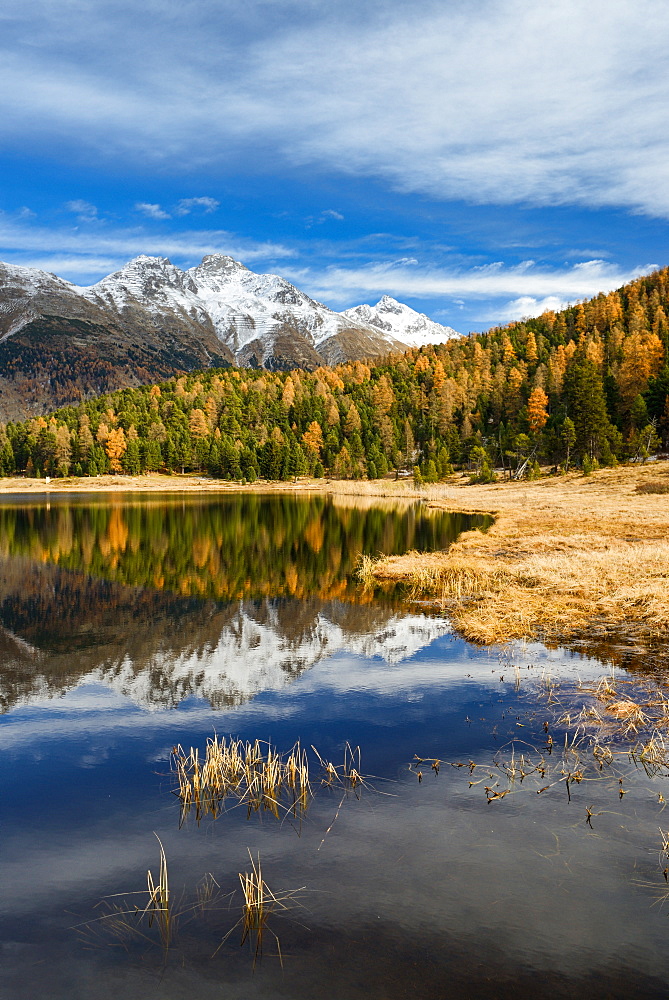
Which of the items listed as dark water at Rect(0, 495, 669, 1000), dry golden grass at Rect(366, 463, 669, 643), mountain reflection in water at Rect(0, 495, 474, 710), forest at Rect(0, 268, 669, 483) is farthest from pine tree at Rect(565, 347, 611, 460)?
dark water at Rect(0, 495, 669, 1000)

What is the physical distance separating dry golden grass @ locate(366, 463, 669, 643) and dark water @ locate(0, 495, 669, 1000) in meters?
3.04

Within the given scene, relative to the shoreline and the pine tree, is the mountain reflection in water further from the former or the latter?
the pine tree

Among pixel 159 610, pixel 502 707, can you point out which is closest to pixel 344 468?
pixel 159 610

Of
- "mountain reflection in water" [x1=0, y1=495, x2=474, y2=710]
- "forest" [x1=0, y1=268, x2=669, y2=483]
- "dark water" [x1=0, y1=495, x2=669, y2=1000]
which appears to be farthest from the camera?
"forest" [x1=0, y1=268, x2=669, y2=483]

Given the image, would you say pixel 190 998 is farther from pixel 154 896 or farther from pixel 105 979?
pixel 154 896

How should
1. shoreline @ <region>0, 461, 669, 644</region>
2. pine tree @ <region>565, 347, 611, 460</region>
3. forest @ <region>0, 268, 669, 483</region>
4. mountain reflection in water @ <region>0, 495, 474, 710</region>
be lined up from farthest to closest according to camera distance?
forest @ <region>0, 268, 669, 483</region> → pine tree @ <region>565, 347, 611, 460</region> → shoreline @ <region>0, 461, 669, 644</region> → mountain reflection in water @ <region>0, 495, 474, 710</region>

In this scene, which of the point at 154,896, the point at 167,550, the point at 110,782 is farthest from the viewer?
the point at 167,550

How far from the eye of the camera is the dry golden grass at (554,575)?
21.7m

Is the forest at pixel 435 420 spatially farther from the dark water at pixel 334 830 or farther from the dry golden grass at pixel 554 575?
the dark water at pixel 334 830

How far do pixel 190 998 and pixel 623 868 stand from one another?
6333 millimetres

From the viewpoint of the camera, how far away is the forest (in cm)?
11519

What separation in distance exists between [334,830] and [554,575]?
68.2ft

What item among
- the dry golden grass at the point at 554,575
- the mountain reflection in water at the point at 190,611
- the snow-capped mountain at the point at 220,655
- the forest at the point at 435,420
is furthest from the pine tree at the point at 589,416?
the snow-capped mountain at the point at 220,655

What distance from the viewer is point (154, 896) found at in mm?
8234
